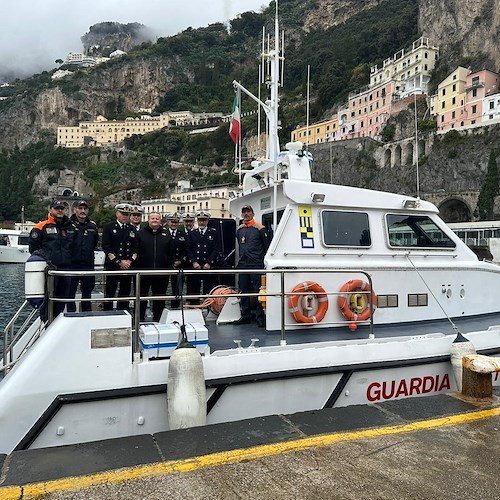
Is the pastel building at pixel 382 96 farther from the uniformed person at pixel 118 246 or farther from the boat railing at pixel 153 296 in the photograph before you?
the boat railing at pixel 153 296

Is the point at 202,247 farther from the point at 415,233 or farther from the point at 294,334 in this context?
the point at 415,233

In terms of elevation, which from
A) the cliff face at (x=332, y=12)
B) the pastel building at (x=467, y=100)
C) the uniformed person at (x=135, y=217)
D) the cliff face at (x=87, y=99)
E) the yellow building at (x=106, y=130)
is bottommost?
the uniformed person at (x=135, y=217)

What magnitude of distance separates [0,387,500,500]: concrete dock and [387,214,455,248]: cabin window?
2808 mm

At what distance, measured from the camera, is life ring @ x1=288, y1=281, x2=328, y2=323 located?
5.09 metres

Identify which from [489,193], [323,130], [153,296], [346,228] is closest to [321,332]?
[346,228]

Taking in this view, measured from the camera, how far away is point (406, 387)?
4754 millimetres

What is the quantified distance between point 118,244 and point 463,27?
9405 centimetres

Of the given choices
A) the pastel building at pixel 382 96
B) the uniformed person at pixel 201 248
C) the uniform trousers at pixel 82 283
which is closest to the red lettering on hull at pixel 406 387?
the uniformed person at pixel 201 248

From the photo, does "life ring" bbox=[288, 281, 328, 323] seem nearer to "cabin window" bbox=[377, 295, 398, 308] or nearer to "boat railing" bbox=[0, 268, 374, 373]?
"boat railing" bbox=[0, 268, 374, 373]

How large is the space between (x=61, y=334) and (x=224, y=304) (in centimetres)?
254

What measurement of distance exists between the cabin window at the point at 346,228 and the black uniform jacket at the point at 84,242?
8.92 ft

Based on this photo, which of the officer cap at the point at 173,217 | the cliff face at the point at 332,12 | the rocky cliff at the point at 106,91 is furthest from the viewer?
the rocky cliff at the point at 106,91

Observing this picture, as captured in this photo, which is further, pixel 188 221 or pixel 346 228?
pixel 188 221

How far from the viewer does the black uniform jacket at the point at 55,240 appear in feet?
16.0
